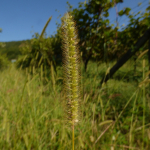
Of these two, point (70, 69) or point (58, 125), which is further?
point (58, 125)

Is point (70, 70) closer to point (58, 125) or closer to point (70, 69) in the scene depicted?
point (70, 69)

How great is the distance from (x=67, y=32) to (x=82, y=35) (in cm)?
410

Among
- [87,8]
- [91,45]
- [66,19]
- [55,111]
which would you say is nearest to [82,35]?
[91,45]

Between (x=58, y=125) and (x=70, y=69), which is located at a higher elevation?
(x=70, y=69)

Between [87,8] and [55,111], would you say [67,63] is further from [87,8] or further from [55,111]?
[87,8]

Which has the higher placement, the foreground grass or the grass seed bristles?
the grass seed bristles

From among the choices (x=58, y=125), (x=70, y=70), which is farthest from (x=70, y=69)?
(x=58, y=125)

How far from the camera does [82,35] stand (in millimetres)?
4691

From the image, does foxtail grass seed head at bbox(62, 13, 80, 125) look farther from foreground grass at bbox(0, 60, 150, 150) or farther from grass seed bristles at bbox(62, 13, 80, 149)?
foreground grass at bbox(0, 60, 150, 150)

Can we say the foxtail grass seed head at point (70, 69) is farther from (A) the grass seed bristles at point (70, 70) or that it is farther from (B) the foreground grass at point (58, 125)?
(B) the foreground grass at point (58, 125)

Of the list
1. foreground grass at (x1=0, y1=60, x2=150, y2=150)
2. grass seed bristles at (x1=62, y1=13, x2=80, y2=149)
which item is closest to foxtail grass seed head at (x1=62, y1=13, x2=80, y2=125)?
grass seed bristles at (x1=62, y1=13, x2=80, y2=149)

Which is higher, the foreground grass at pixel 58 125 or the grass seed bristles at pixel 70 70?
the grass seed bristles at pixel 70 70

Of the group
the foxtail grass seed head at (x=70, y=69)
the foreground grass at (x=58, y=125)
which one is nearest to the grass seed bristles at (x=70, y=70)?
the foxtail grass seed head at (x=70, y=69)

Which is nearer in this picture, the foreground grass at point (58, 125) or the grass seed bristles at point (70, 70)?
the grass seed bristles at point (70, 70)
